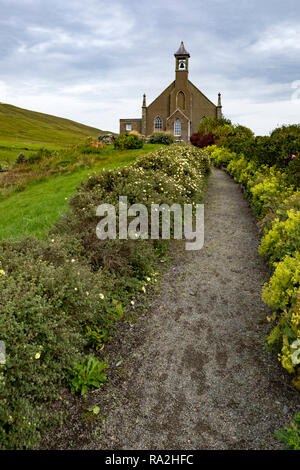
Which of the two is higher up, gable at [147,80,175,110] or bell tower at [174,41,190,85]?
bell tower at [174,41,190,85]

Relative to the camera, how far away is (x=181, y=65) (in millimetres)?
49406

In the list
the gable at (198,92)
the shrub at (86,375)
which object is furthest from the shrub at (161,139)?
the shrub at (86,375)

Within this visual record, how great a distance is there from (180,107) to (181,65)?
6204 millimetres

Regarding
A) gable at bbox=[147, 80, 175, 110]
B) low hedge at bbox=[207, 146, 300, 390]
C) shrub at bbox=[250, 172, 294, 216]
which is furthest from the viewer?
gable at bbox=[147, 80, 175, 110]

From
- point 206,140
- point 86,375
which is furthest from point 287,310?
point 206,140

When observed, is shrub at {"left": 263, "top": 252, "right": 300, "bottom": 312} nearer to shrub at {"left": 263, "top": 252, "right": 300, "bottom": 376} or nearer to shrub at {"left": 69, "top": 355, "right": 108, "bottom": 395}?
shrub at {"left": 263, "top": 252, "right": 300, "bottom": 376}

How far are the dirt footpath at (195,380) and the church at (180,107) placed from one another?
148 ft

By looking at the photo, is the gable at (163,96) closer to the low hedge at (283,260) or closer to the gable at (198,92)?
the gable at (198,92)

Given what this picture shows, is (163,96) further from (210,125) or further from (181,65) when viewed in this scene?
(210,125)

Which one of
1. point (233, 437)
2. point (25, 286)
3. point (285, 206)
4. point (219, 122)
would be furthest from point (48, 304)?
point (219, 122)

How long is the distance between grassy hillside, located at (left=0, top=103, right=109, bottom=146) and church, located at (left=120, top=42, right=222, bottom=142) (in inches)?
1055

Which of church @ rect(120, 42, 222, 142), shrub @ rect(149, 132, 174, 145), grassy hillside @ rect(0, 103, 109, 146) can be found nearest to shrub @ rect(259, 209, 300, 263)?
shrub @ rect(149, 132, 174, 145)

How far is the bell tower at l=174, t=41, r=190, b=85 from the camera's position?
49.2 metres

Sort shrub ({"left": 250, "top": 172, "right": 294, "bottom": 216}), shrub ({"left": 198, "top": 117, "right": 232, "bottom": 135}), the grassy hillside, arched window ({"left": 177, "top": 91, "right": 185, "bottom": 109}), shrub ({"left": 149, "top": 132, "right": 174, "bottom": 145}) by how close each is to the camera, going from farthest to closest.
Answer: the grassy hillside, arched window ({"left": 177, "top": 91, "right": 185, "bottom": 109}), shrub ({"left": 198, "top": 117, "right": 232, "bottom": 135}), shrub ({"left": 149, "top": 132, "right": 174, "bottom": 145}), shrub ({"left": 250, "top": 172, "right": 294, "bottom": 216})
